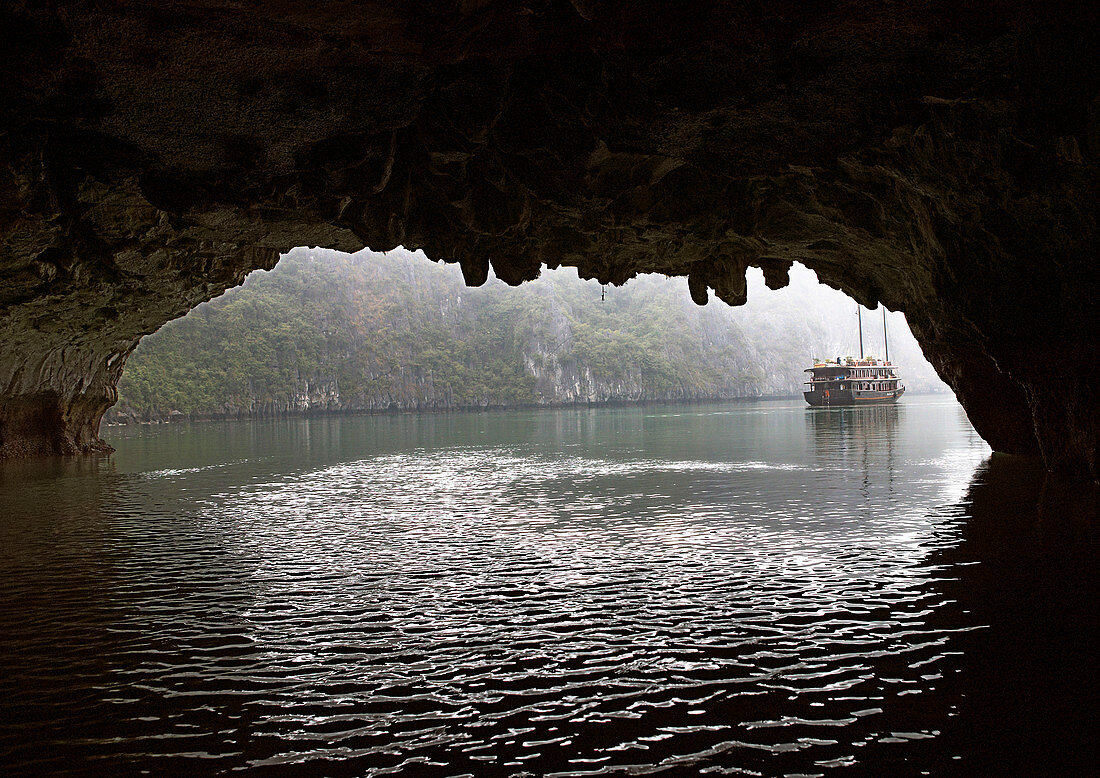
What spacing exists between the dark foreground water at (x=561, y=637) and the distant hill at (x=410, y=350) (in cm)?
10994

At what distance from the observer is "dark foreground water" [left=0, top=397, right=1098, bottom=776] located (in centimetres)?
523

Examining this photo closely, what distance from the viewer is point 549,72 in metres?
10.3

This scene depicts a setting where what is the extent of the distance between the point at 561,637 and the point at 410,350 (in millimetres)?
159764

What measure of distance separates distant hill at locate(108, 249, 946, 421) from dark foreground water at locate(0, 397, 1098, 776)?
109944mm

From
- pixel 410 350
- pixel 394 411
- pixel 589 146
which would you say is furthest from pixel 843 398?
pixel 410 350

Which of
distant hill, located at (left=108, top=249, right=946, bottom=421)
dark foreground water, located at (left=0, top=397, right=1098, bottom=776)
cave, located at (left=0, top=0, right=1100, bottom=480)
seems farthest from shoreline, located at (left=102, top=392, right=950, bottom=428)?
dark foreground water, located at (left=0, top=397, right=1098, bottom=776)

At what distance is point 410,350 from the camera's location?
16400 cm

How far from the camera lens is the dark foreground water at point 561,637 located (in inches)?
206

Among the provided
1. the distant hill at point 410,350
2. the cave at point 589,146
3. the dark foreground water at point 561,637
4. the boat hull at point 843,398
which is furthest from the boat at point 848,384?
the dark foreground water at point 561,637

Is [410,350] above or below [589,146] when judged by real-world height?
above

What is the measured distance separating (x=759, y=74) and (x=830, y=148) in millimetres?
2611

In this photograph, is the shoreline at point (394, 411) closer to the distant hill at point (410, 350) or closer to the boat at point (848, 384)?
the distant hill at point (410, 350)

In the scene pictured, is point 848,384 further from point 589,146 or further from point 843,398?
point 589,146

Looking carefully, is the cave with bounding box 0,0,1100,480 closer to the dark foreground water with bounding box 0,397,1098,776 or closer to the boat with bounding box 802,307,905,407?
the dark foreground water with bounding box 0,397,1098,776
